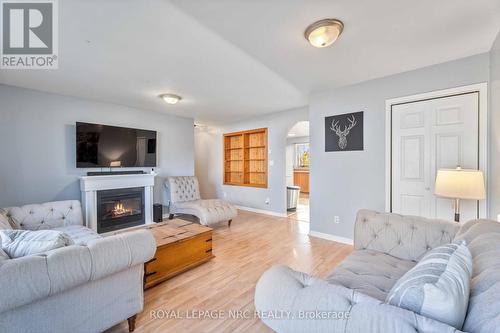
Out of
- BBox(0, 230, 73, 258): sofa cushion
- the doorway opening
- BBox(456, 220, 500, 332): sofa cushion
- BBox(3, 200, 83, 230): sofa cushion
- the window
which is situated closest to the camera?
BBox(456, 220, 500, 332): sofa cushion

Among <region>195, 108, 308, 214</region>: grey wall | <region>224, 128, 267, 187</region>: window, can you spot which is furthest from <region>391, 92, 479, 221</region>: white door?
<region>224, 128, 267, 187</region>: window

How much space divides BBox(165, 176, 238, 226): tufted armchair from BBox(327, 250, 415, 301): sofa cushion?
2.59 metres

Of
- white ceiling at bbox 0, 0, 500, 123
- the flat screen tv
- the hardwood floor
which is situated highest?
white ceiling at bbox 0, 0, 500, 123

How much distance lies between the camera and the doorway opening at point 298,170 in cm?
550

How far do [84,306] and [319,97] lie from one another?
147 inches

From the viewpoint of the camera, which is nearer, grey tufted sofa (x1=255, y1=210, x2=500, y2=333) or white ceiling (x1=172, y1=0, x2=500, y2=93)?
grey tufted sofa (x1=255, y1=210, x2=500, y2=333)

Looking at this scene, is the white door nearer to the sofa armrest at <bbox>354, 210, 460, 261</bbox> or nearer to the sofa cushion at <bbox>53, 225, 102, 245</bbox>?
the sofa armrest at <bbox>354, 210, 460, 261</bbox>

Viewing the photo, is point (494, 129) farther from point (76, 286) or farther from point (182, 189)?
point (182, 189)

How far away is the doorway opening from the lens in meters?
5.50

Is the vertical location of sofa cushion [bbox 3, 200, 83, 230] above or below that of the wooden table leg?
above

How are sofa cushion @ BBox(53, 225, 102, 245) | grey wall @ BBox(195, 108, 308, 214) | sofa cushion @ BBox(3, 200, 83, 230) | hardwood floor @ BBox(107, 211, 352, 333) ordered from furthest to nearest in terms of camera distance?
grey wall @ BBox(195, 108, 308, 214) → sofa cushion @ BBox(3, 200, 83, 230) → sofa cushion @ BBox(53, 225, 102, 245) → hardwood floor @ BBox(107, 211, 352, 333)

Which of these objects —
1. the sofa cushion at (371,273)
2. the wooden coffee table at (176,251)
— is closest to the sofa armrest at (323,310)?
the sofa cushion at (371,273)

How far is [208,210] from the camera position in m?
3.87

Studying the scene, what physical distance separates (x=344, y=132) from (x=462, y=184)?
64.2 inches
